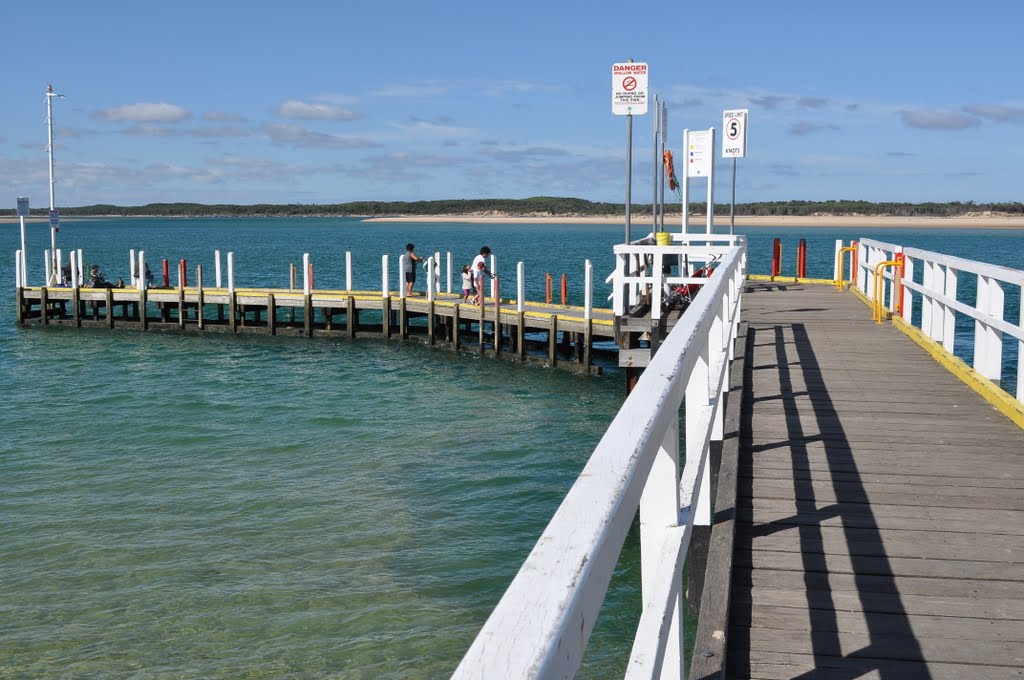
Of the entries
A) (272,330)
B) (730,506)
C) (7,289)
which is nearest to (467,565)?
(730,506)

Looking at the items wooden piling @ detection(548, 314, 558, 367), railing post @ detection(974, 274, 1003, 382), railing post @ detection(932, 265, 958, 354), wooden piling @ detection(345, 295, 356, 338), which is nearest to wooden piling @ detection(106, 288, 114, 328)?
wooden piling @ detection(345, 295, 356, 338)

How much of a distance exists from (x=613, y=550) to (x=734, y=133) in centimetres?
2106

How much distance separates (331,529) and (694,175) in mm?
10972

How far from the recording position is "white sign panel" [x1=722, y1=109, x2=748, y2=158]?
21516 millimetres

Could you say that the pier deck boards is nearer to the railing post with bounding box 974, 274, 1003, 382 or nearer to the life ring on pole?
the railing post with bounding box 974, 274, 1003, 382

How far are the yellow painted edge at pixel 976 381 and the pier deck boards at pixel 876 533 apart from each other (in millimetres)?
98

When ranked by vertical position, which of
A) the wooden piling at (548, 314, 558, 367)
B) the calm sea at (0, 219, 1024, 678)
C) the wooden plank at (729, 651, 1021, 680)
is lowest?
the calm sea at (0, 219, 1024, 678)

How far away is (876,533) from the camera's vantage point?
4875 millimetres

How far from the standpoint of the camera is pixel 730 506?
16.0 ft

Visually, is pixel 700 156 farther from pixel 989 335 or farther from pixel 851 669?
pixel 851 669

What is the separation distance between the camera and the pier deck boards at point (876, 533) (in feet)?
12.0

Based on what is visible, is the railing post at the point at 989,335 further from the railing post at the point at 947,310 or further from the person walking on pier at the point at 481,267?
the person walking on pier at the point at 481,267

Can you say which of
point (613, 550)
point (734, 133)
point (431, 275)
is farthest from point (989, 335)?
point (431, 275)

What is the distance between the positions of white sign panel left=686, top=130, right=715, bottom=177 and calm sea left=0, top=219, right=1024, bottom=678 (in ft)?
15.4
